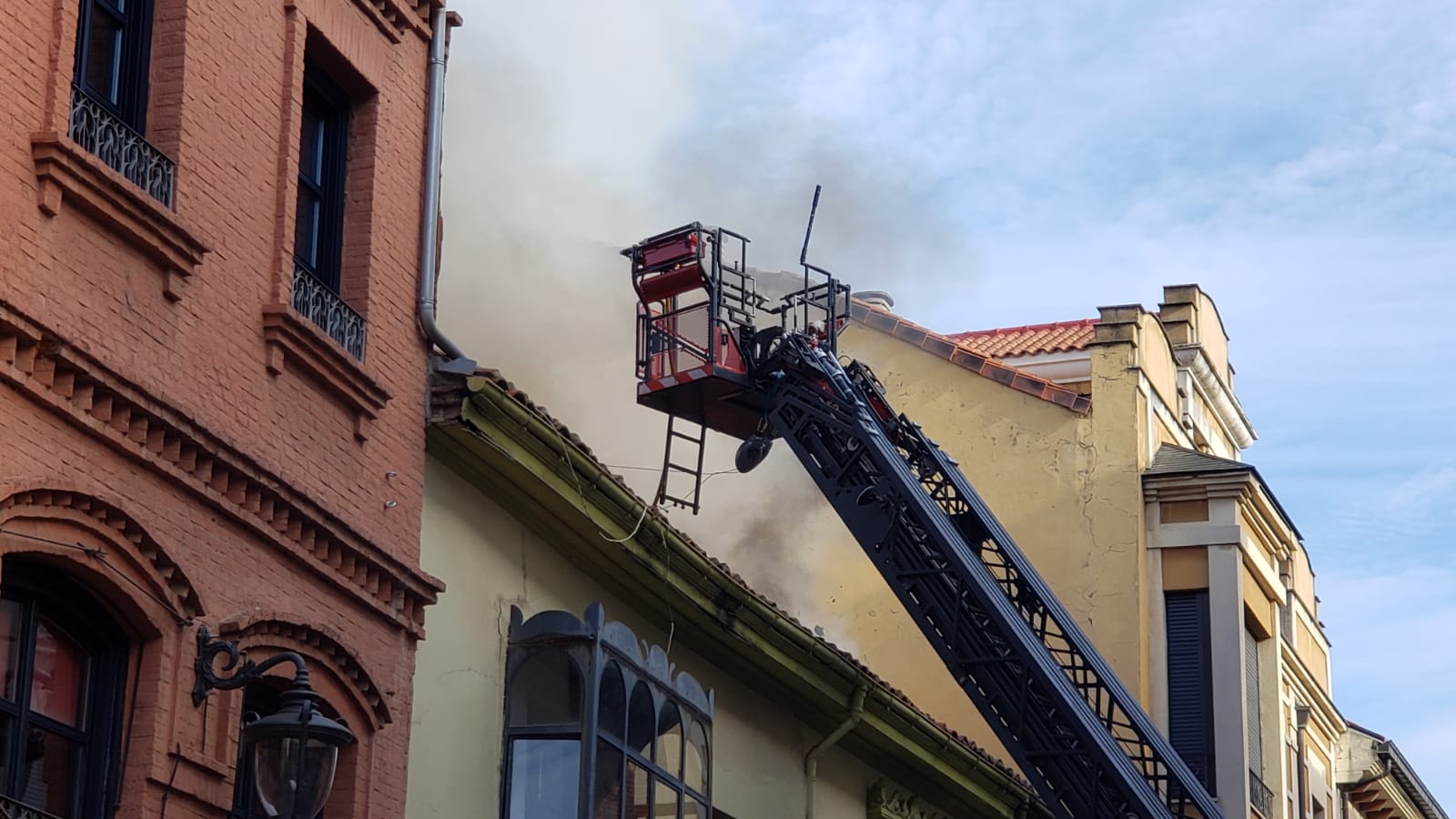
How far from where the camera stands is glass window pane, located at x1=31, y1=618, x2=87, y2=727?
9109 mm

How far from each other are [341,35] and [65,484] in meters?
3.82

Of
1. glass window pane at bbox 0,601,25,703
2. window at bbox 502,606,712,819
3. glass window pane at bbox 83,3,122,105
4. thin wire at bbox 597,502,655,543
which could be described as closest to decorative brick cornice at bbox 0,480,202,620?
glass window pane at bbox 0,601,25,703

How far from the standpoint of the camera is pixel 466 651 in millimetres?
12383

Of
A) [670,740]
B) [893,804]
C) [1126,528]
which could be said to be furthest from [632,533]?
[1126,528]

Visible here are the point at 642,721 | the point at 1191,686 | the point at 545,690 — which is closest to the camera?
the point at 545,690

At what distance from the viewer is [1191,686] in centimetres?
2438

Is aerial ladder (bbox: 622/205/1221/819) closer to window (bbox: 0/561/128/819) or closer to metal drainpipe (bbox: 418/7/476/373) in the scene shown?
metal drainpipe (bbox: 418/7/476/373)

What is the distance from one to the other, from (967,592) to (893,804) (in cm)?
248

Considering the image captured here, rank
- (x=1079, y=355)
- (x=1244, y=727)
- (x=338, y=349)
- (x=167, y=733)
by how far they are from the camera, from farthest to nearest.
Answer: (x=1079, y=355)
(x=1244, y=727)
(x=338, y=349)
(x=167, y=733)

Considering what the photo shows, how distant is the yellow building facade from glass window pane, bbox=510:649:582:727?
1289 centimetres

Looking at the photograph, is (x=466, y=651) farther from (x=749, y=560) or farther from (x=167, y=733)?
(x=749, y=560)

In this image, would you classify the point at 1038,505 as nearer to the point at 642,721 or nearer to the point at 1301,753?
the point at 1301,753

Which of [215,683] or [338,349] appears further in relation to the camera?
[338,349]

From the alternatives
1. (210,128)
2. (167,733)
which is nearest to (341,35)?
(210,128)
